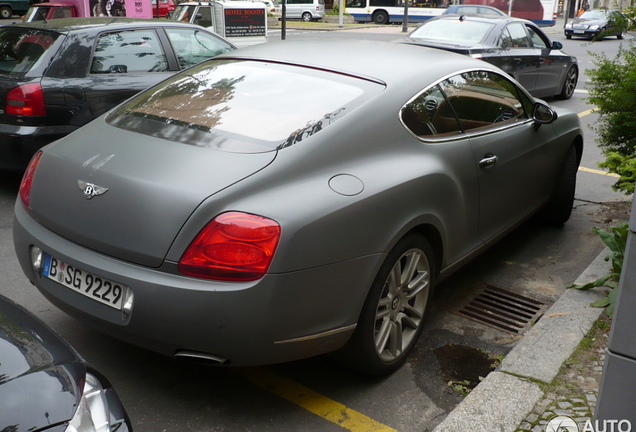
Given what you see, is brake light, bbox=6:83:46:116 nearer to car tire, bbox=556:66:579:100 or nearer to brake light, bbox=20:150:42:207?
brake light, bbox=20:150:42:207

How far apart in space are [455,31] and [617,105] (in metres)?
6.21

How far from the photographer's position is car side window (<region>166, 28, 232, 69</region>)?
23.1 feet

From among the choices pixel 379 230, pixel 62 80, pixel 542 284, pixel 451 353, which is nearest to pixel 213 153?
pixel 379 230

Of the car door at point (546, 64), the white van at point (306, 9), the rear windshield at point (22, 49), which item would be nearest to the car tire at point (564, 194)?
the rear windshield at point (22, 49)

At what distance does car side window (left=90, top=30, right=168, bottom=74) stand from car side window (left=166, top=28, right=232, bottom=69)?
0.24m

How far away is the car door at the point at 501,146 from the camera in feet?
13.0

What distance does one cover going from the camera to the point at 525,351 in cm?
334

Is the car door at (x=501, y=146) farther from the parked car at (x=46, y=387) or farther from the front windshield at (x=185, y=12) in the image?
the front windshield at (x=185, y=12)

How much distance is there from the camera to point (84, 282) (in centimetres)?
287

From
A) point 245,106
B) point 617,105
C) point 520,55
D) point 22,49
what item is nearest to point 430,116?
point 245,106

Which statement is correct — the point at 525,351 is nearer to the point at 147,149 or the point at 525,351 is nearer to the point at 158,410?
the point at 158,410

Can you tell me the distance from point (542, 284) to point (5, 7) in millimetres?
31250

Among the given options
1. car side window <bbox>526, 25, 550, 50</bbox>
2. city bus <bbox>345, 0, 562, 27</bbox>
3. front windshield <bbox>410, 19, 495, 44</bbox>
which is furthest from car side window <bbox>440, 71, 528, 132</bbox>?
city bus <bbox>345, 0, 562, 27</bbox>

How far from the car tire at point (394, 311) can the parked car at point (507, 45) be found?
723 centimetres
